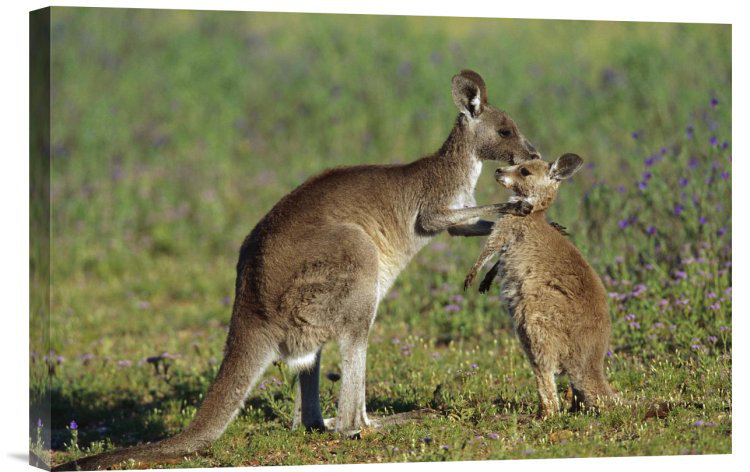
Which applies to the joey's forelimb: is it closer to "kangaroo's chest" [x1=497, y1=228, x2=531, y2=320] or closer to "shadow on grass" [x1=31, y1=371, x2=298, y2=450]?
"kangaroo's chest" [x1=497, y1=228, x2=531, y2=320]

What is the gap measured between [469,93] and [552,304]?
188 cm

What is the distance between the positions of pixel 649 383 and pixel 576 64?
6107 millimetres

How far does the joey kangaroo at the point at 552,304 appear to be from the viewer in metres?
7.30

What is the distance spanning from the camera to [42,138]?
292 inches

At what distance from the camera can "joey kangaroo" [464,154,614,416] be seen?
7297mm

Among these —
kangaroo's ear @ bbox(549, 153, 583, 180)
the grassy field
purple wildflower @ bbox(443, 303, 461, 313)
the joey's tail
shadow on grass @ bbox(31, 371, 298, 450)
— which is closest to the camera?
the joey's tail

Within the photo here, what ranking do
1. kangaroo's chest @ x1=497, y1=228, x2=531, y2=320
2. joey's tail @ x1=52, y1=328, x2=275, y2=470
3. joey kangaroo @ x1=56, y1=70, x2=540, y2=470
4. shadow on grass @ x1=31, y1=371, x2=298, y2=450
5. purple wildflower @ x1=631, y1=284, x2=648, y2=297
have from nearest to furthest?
joey's tail @ x1=52, y1=328, x2=275, y2=470 → joey kangaroo @ x1=56, y1=70, x2=540, y2=470 → kangaroo's chest @ x1=497, y1=228, x2=531, y2=320 → shadow on grass @ x1=31, y1=371, x2=298, y2=450 → purple wildflower @ x1=631, y1=284, x2=648, y2=297

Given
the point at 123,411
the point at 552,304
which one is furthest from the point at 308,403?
the point at 123,411

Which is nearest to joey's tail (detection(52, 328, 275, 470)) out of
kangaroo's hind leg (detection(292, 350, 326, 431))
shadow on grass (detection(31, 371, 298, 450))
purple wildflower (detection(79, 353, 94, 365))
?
kangaroo's hind leg (detection(292, 350, 326, 431))

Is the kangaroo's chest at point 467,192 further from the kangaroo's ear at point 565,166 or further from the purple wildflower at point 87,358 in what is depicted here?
the purple wildflower at point 87,358

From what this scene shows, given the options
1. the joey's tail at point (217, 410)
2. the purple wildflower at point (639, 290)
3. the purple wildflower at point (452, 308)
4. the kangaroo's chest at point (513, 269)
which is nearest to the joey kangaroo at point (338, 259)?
the joey's tail at point (217, 410)

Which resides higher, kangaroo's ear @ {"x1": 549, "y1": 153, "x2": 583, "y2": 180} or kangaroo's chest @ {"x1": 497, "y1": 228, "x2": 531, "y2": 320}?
kangaroo's ear @ {"x1": 549, "y1": 153, "x2": 583, "y2": 180}

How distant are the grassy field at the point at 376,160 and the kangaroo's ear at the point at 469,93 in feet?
6.64

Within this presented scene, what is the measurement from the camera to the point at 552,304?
7.33 metres
